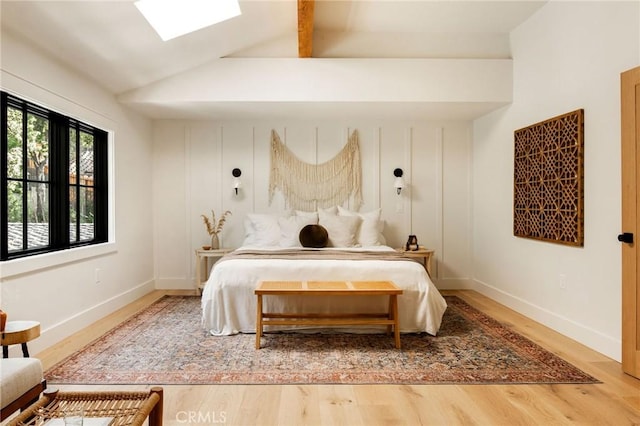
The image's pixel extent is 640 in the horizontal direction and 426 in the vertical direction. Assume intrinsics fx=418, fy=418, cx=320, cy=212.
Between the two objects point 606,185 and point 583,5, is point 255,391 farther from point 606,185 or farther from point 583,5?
point 583,5

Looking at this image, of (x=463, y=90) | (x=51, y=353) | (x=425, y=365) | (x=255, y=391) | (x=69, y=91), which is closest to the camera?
(x=255, y=391)

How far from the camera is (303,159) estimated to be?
553cm

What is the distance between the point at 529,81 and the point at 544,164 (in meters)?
0.95

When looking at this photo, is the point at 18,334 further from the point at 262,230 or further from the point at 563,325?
the point at 563,325

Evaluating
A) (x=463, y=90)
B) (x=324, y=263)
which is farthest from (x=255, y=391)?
(x=463, y=90)

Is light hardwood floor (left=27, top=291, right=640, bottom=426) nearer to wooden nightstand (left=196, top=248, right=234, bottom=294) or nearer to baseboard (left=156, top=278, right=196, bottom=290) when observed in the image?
wooden nightstand (left=196, top=248, right=234, bottom=294)

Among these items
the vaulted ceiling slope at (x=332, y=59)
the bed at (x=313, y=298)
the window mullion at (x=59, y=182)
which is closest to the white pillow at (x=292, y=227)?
the bed at (x=313, y=298)

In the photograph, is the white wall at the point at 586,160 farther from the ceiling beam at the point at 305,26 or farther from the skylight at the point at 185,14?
the skylight at the point at 185,14

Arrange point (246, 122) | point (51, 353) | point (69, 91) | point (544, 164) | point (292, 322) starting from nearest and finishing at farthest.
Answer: point (51, 353)
point (292, 322)
point (69, 91)
point (544, 164)
point (246, 122)

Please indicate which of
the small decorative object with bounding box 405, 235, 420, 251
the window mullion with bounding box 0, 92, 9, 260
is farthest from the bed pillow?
the window mullion with bounding box 0, 92, 9, 260

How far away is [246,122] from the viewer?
18.1 feet

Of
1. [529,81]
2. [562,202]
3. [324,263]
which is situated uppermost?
[529,81]

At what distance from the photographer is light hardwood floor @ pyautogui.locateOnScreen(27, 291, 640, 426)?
7.04ft

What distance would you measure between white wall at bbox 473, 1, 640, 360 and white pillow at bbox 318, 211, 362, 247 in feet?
5.45
